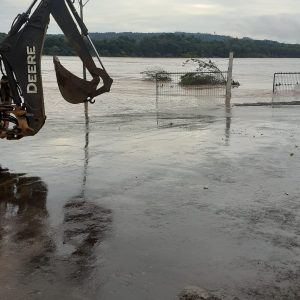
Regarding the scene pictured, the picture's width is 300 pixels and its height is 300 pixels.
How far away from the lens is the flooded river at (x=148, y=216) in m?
Result: 5.08

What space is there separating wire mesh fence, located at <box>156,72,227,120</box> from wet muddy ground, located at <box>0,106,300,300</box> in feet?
23.0

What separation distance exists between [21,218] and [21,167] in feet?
9.85

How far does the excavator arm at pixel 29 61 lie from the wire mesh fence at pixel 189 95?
8103mm

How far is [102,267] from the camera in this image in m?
5.38

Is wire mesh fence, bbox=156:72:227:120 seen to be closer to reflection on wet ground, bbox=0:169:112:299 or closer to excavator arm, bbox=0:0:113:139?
excavator arm, bbox=0:0:113:139

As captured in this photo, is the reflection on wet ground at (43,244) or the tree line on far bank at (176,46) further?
the tree line on far bank at (176,46)

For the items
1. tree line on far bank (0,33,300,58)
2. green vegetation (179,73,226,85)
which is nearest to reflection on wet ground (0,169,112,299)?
green vegetation (179,73,226,85)

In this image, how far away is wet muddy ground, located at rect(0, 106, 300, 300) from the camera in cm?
507

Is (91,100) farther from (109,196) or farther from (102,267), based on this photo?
(102,267)

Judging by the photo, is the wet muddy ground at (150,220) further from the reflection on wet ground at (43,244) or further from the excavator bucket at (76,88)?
the excavator bucket at (76,88)

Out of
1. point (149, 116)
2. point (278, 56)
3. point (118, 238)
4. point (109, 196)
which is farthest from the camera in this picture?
point (278, 56)

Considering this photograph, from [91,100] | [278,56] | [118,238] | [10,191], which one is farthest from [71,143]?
[278,56]

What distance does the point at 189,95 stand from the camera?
93.2 ft

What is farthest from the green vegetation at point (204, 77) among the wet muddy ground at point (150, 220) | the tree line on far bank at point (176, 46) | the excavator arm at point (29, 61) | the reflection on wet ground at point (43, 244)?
the tree line on far bank at point (176, 46)
